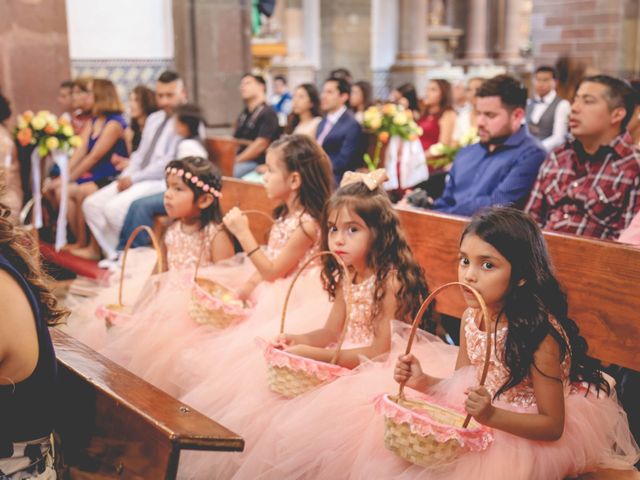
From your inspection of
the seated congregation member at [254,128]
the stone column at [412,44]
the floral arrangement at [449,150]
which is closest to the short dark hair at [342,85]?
the seated congregation member at [254,128]

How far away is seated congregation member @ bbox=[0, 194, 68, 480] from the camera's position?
5.86ft

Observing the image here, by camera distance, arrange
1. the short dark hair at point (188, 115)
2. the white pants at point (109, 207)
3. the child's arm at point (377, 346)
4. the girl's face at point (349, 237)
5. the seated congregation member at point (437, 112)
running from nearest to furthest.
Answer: the child's arm at point (377, 346) < the girl's face at point (349, 237) < the white pants at point (109, 207) < the short dark hair at point (188, 115) < the seated congregation member at point (437, 112)

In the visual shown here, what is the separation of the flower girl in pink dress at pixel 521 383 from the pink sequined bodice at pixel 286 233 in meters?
1.32

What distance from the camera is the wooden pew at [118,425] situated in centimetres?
176

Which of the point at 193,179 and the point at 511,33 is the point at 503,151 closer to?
the point at 193,179

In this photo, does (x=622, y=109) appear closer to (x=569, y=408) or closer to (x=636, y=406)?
(x=636, y=406)

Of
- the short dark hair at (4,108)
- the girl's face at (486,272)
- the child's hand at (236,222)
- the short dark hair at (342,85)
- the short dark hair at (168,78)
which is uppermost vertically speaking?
the short dark hair at (168,78)

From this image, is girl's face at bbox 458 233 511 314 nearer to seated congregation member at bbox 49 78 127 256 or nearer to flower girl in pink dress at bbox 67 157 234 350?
flower girl in pink dress at bbox 67 157 234 350

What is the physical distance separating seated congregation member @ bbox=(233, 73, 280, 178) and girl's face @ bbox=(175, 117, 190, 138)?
68 centimetres

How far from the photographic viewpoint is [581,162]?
3924mm

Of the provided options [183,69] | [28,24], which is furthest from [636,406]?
[183,69]

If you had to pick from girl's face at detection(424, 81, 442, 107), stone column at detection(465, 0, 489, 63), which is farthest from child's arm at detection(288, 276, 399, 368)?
stone column at detection(465, 0, 489, 63)

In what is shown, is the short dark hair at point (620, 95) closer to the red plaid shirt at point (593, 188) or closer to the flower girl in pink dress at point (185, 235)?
the red plaid shirt at point (593, 188)

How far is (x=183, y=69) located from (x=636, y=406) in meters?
5.91
